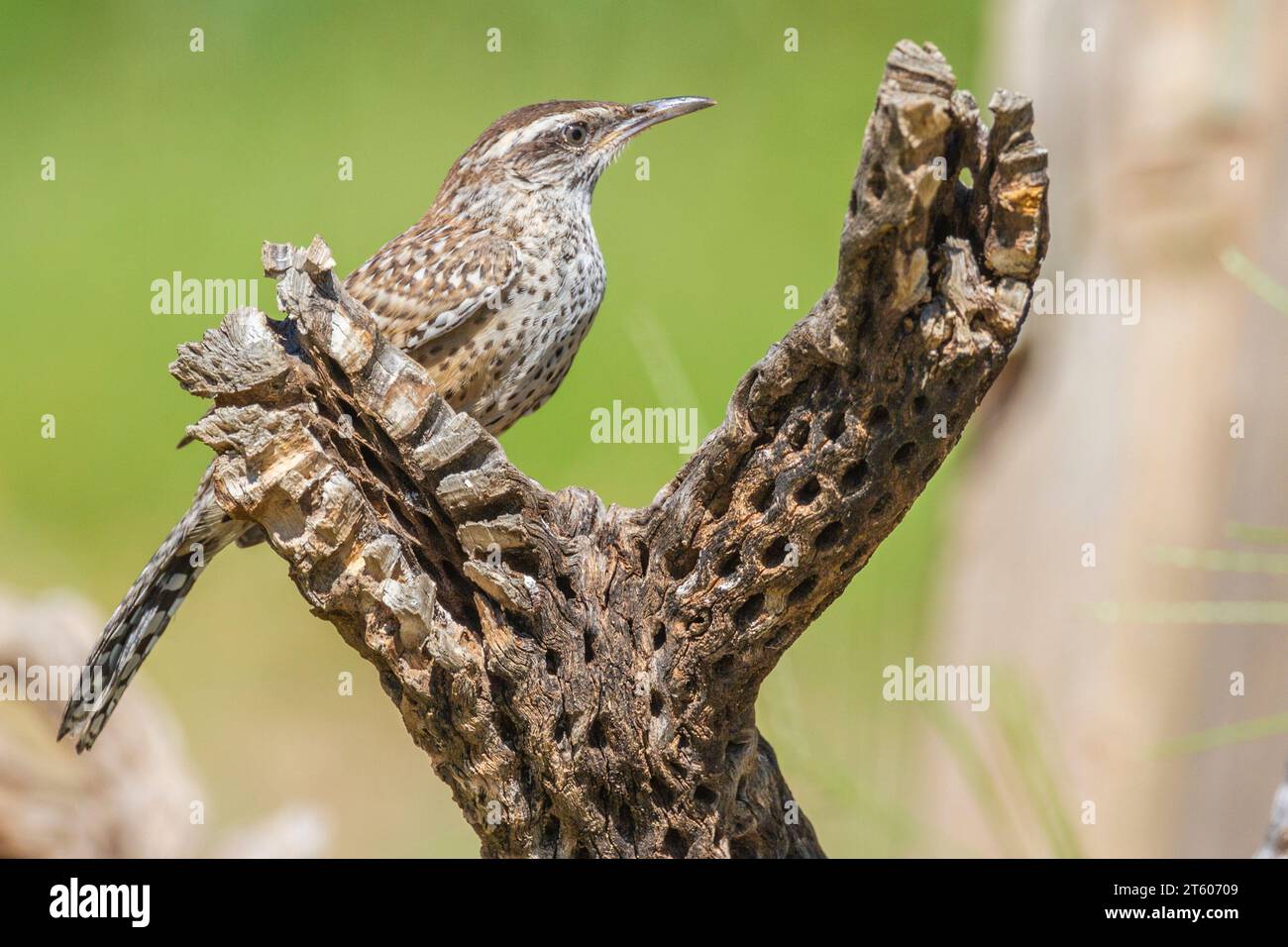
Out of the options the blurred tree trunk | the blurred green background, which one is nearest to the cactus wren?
the blurred tree trunk

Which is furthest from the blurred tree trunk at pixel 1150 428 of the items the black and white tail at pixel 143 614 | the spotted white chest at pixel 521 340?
the black and white tail at pixel 143 614

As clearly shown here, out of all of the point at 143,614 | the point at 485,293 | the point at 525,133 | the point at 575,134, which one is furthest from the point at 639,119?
the point at 143,614

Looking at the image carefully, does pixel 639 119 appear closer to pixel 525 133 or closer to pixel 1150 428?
pixel 525 133

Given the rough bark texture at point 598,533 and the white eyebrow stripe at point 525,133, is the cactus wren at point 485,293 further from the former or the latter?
the rough bark texture at point 598,533

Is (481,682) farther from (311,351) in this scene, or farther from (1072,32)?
(1072,32)

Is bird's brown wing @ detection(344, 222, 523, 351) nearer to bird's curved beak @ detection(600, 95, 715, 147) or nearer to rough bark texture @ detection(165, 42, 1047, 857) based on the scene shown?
bird's curved beak @ detection(600, 95, 715, 147)

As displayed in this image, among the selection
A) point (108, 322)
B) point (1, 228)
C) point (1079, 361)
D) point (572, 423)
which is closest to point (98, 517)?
point (108, 322)

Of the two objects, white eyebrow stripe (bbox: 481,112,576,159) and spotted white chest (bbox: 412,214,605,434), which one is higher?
white eyebrow stripe (bbox: 481,112,576,159)
